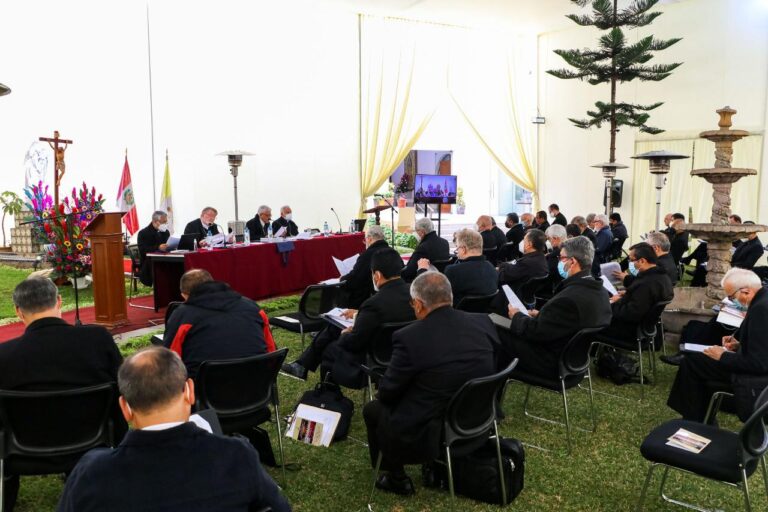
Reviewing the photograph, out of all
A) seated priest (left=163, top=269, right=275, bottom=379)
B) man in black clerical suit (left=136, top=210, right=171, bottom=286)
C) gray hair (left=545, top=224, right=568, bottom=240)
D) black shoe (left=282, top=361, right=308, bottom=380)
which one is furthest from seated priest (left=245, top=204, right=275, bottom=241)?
seated priest (left=163, top=269, right=275, bottom=379)

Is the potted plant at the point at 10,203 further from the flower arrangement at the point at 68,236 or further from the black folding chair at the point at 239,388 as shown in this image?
the black folding chair at the point at 239,388

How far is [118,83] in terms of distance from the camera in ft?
37.6

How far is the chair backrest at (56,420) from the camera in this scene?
2.47 meters

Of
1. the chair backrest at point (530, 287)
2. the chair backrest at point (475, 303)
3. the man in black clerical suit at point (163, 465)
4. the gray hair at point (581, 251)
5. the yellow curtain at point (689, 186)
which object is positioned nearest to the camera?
the man in black clerical suit at point (163, 465)

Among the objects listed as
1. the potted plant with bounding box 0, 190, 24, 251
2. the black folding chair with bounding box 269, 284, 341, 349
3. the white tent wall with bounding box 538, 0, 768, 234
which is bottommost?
the black folding chair with bounding box 269, 284, 341, 349

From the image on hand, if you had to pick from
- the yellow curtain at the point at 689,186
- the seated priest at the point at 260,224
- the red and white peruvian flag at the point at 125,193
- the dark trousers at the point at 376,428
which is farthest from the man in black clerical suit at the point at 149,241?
the yellow curtain at the point at 689,186

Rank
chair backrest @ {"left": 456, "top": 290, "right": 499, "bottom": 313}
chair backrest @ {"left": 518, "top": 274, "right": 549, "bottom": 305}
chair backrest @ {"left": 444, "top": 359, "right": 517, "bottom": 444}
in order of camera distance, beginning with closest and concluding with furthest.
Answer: chair backrest @ {"left": 444, "top": 359, "right": 517, "bottom": 444}
chair backrest @ {"left": 456, "top": 290, "right": 499, "bottom": 313}
chair backrest @ {"left": 518, "top": 274, "right": 549, "bottom": 305}

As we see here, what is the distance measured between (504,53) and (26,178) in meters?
10.7

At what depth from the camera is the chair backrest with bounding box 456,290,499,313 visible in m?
4.71

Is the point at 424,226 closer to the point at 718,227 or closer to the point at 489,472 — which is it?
the point at 718,227

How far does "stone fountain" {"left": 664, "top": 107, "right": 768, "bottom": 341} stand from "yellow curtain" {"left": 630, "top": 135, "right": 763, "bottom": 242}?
18.0ft

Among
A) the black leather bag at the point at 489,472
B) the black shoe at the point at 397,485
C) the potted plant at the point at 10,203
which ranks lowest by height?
the black shoe at the point at 397,485

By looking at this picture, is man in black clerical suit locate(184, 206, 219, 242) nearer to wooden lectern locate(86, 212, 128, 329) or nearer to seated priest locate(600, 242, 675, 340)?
wooden lectern locate(86, 212, 128, 329)

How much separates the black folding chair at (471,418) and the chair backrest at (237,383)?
67cm
